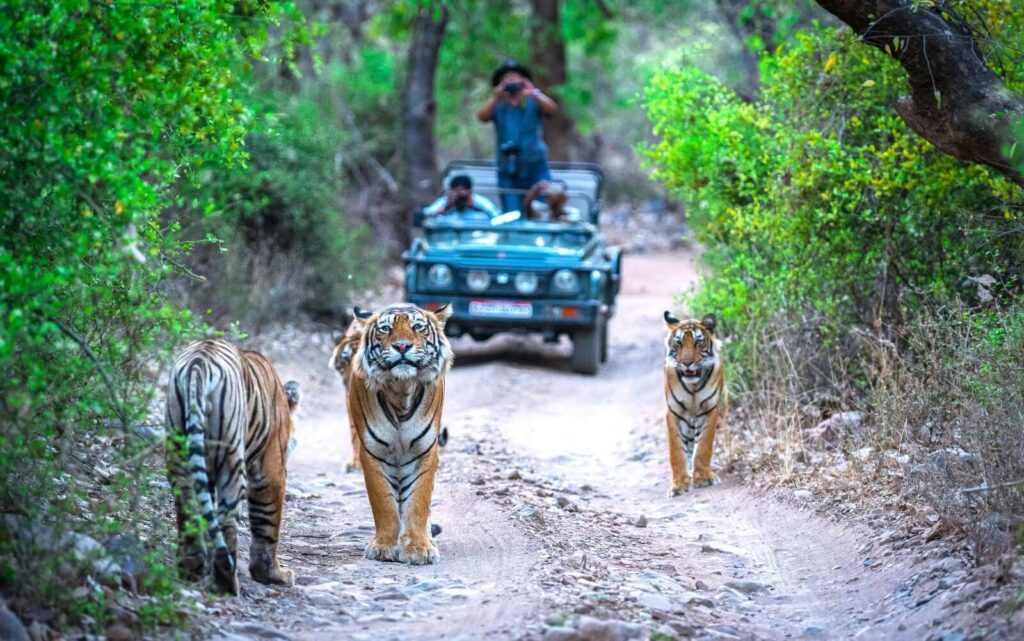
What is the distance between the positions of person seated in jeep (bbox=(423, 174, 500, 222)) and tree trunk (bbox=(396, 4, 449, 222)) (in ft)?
20.5

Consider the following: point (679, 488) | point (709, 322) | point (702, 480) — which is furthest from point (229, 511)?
point (709, 322)

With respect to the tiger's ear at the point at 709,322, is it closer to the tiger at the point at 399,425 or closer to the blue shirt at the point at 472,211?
the tiger at the point at 399,425

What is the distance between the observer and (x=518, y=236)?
15250 millimetres

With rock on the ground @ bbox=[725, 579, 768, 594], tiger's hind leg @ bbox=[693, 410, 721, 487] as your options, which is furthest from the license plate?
rock on the ground @ bbox=[725, 579, 768, 594]

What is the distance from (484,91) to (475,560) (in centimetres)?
2245

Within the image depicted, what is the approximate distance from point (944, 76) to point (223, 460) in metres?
4.98

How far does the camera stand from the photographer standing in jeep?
1563 centimetres

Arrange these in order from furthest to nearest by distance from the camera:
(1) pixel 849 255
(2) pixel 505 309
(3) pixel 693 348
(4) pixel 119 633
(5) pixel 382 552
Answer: (2) pixel 505 309, (1) pixel 849 255, (3) pixel 693 348, (5) pixel 382 552, (4) pixel 119 633

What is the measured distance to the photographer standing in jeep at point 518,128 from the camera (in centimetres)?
1563

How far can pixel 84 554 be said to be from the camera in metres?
5.57

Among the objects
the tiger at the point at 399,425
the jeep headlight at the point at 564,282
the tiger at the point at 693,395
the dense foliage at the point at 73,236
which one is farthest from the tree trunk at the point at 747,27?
the dense foliage at the point at 73,236

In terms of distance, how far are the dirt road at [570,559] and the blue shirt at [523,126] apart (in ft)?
13.5

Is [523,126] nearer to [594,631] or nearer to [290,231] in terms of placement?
[290,231]

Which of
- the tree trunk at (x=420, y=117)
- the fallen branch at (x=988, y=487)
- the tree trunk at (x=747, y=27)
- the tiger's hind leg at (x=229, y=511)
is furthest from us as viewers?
the tree trunk at (x=420, y=117)
